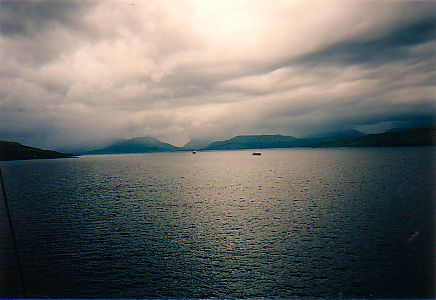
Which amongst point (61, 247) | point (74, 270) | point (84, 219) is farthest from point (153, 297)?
point (84, 219)

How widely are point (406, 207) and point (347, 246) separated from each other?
1283 inches

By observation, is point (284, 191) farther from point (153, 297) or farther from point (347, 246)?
point (153, 297)

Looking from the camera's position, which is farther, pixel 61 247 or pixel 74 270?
pixel 61 247

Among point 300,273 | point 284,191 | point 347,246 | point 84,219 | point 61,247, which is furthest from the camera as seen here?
point 284,191

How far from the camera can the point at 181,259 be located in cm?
4159

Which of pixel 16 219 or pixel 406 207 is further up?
pixel 16 219

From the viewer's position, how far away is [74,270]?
1544 inches

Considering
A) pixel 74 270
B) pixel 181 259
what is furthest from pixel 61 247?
pixel 181 259

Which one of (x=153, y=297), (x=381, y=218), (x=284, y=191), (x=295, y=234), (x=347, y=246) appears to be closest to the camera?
(x=153, y=297)

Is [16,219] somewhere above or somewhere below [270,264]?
above

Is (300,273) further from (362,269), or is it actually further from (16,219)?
(16,219)

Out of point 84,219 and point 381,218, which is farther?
point 84,219

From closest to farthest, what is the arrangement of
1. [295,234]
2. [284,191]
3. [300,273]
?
[300,273] → [295,234] → [284,191]

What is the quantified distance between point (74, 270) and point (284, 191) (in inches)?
2872
